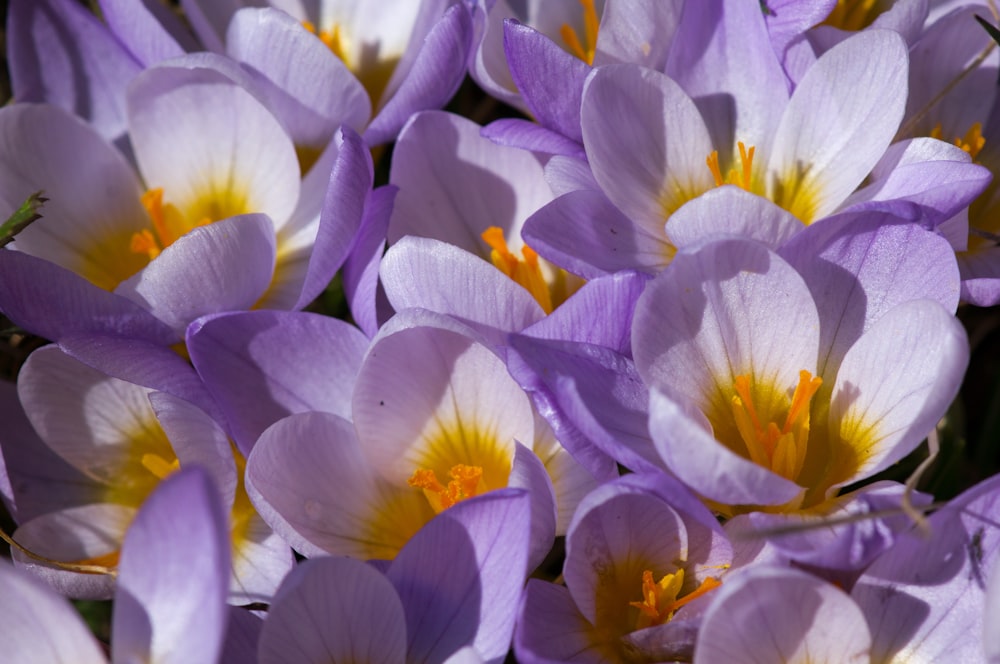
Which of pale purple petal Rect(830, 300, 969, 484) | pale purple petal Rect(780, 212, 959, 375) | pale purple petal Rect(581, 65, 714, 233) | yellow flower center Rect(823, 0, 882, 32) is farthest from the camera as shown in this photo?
yellow flower center Rect(823, 0, 882, 32)

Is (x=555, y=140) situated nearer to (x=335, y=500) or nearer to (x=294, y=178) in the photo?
(x=294, y=178)

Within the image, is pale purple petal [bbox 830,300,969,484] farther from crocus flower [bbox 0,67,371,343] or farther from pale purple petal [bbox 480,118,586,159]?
crocus flower [bbox 0,67,371,343]

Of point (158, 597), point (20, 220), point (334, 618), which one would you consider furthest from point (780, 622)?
point (20, 220)

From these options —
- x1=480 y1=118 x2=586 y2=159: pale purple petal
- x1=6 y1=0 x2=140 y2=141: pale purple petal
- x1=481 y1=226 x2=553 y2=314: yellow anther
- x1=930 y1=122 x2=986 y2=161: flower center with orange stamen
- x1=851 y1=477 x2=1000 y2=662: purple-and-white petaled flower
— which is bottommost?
x1=851 y1=477 x2=1000 y2=662: purple-and-white petaled flower

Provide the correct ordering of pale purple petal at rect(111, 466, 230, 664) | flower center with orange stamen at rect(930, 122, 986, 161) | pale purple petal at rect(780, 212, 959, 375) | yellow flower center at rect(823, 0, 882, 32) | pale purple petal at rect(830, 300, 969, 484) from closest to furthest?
pale purple petal at rect(111, 466, 230, 664) → pale purple petal at rect(830, 300, 969, 484) → pale purple petal at rect(780, 212, 959, 375) → flower center with orange stamen at rect(930, 122, 986, 161) → yellow flower center at rect(823, 0, 882, 32)

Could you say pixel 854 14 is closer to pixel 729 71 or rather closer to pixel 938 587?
pixel 729 71

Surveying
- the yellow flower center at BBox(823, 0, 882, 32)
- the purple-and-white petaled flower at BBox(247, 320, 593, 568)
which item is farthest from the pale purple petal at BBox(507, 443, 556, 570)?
the yellow flower center at BBox(823, 0, 882, 32)

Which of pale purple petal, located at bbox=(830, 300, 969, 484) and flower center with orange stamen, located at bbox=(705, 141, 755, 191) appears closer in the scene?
pale purple petal, located at bbox=(830, 300, 969, 484)

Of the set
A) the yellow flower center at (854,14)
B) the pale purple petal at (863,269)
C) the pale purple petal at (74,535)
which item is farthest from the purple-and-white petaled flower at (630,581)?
the yellow flower center at (854,14)

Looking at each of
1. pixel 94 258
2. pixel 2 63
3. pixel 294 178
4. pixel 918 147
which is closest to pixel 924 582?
pixel 918 147
